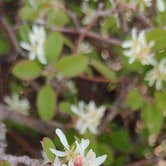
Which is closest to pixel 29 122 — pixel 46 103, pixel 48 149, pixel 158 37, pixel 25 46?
pixel 46 103

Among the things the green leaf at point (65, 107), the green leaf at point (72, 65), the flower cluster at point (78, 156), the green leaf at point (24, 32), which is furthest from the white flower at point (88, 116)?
the flower cluster at point (78, 156)

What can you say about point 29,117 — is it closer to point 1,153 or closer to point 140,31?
point 140,31

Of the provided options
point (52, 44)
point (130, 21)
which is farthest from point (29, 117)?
point (130, 21)

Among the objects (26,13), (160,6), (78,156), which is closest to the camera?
(78,156)

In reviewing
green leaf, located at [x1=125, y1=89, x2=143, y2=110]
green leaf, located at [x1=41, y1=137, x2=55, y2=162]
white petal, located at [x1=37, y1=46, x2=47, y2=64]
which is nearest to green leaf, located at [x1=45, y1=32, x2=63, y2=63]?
white petal, located at [x1=37, y1=46, x2=47, y2=64]

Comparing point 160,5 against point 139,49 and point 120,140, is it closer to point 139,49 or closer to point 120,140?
point 139,49

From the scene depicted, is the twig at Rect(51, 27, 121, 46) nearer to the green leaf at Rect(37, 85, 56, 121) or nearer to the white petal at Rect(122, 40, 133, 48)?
the white petal at Rect(122, 40, 133, 48)
